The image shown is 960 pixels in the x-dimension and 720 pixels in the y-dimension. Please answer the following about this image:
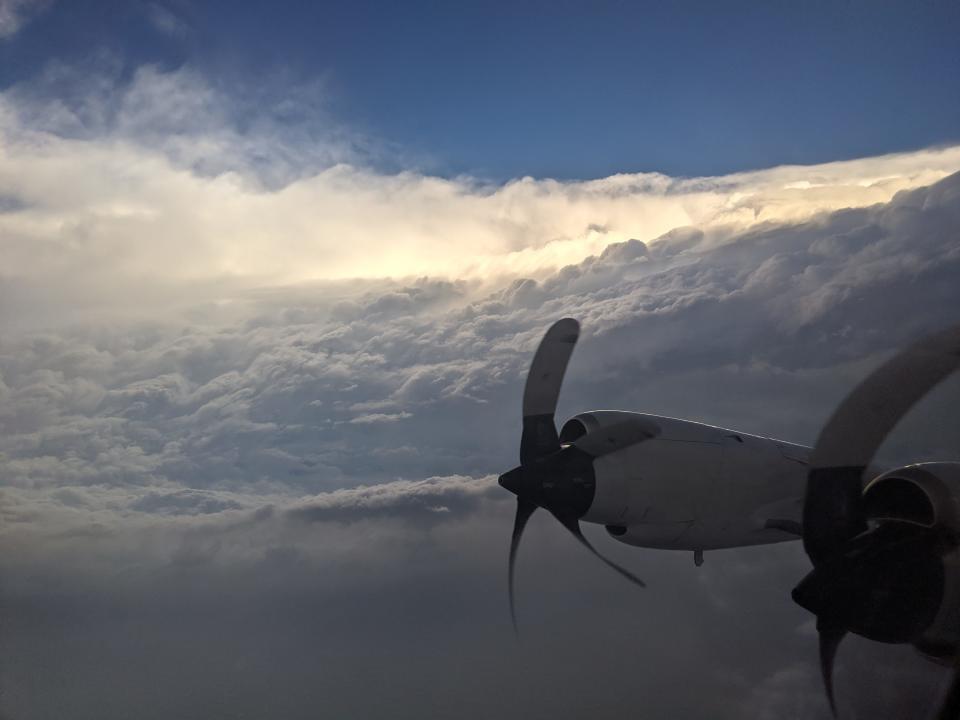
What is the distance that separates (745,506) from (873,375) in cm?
983

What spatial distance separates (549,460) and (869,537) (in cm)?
953

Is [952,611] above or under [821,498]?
under

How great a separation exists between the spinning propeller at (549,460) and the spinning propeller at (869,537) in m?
7.42

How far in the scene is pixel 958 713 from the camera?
684 cm

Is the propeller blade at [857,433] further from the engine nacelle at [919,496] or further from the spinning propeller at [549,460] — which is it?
the spinning propeller at [549,460]

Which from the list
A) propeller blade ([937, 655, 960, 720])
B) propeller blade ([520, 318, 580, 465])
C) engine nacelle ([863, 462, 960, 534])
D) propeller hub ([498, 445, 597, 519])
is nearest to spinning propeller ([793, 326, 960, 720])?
engine nacelle ([863, 462, 960, 534])

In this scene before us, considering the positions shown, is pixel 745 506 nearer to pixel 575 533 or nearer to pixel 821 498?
pixel 575 533

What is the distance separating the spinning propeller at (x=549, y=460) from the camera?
21.0 meters

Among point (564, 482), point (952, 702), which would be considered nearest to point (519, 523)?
point (564, 482)

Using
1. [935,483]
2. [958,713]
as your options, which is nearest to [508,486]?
[935,483]

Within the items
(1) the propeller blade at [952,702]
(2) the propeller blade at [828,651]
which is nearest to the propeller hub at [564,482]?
(2) the propeller blade at [828,651]

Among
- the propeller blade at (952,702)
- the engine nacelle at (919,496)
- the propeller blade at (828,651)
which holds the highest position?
the engine nacelle at (919,496)

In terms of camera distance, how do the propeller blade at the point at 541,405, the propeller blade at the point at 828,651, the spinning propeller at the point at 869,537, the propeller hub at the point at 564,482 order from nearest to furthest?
the spinning propeller at the point at 869,537 → the propeller blade at the point at 828,651 → the propeller hub at the point at 564,482 → the propeller blade at the point at 541,405

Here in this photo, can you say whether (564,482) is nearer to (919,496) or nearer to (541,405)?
(541,405)
